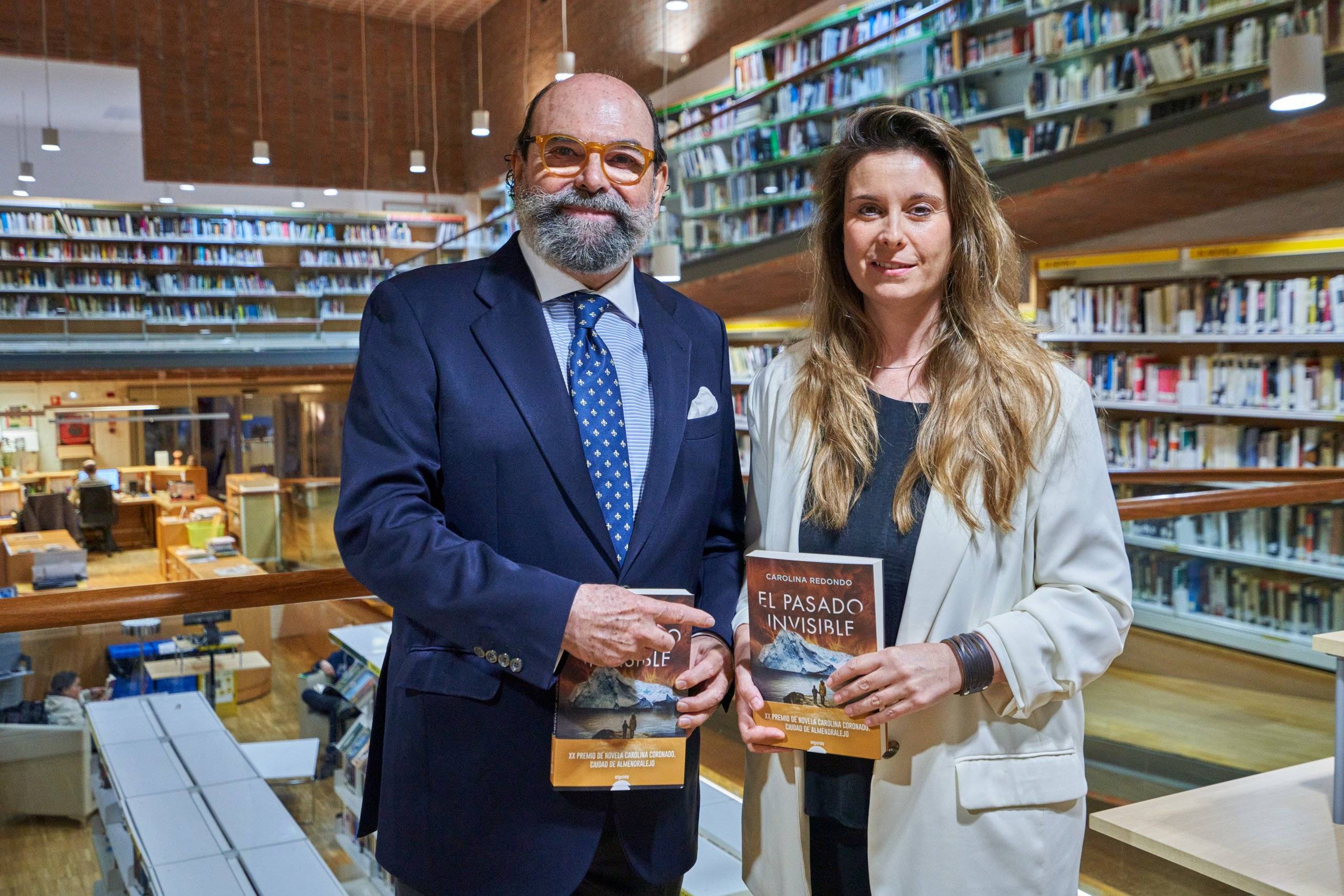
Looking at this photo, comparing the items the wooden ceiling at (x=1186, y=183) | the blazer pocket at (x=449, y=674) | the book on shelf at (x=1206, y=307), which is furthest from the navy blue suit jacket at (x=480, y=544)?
the book on shelf at (x=1206, y=307)

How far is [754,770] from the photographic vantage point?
1.44 m

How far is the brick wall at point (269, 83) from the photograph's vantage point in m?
12.7

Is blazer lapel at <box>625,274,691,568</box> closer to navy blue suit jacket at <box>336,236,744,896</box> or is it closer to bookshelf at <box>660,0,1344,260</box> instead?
navy blue suit jacket at <box>336,236,744,896</box>

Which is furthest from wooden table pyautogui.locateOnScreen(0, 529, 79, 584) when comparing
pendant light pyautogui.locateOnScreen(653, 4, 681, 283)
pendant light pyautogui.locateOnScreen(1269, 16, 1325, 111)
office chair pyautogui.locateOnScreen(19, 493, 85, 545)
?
pendant light pyautogui.locateOnScreen(1269, 16, 1325, 111)

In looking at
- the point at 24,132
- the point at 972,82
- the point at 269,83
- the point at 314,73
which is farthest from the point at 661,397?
the point at 24,132

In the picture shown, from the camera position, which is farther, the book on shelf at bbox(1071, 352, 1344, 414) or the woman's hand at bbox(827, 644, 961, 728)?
the book on shelf at bbox(1071, 352, 1344, 414)

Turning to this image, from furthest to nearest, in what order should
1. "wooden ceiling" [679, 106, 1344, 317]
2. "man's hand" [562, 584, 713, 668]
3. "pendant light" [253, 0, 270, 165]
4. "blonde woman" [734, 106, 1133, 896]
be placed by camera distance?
"pendant light" [253, 0, 270, 165], "wooden ceiling" [679, 106, 1344, 317], "blonde woman" [734, 106, 1133, 896], "man's hand" [562, 584, 713, 668]

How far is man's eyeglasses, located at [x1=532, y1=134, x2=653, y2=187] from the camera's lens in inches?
54.0

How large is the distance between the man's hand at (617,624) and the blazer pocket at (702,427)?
286mm

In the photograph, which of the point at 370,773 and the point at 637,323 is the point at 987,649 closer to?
the point at 637,323

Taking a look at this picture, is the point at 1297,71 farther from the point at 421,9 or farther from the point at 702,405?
the point at 421,9

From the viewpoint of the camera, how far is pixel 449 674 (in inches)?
50.8

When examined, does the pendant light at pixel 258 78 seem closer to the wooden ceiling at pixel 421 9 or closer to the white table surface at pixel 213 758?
the wooden ceiling at pixel 421 9

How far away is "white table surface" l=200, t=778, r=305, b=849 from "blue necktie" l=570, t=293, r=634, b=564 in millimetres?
1166
